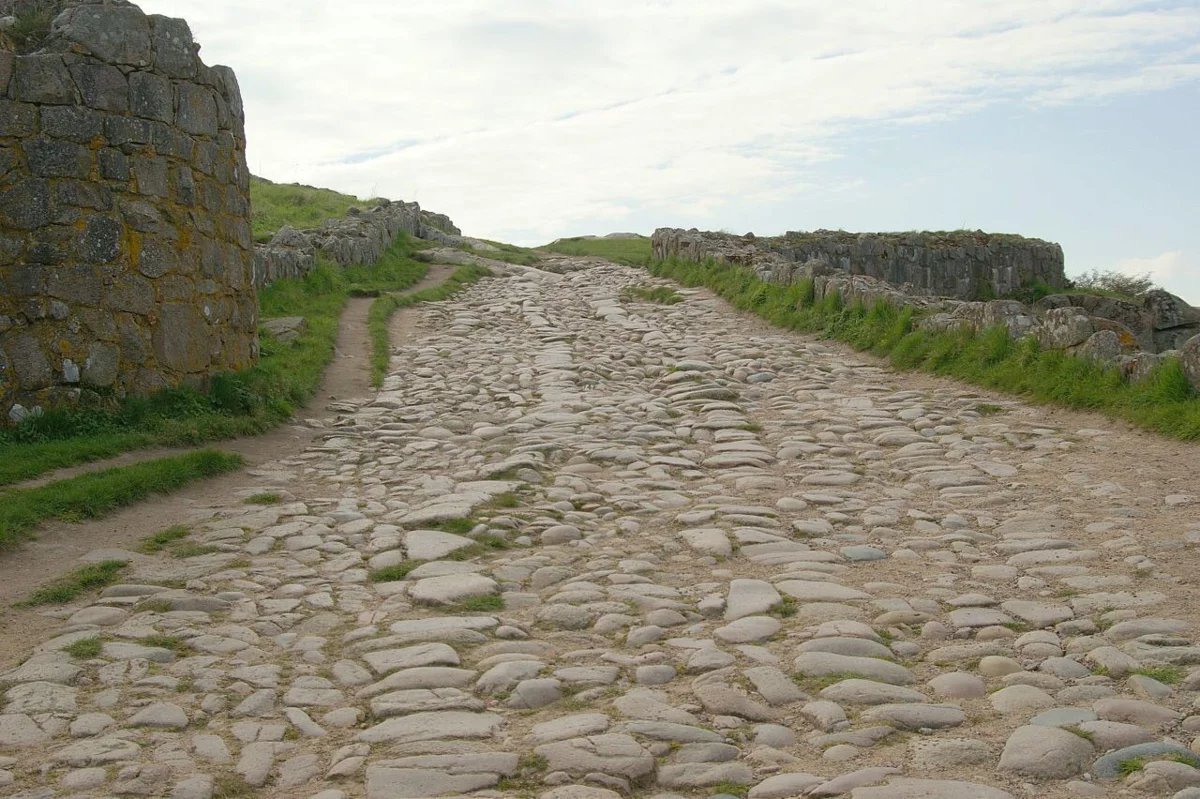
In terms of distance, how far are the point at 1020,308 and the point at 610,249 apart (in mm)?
20888

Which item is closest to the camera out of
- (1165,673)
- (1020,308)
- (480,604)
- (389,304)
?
(1165,673)

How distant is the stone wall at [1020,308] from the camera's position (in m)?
11.2

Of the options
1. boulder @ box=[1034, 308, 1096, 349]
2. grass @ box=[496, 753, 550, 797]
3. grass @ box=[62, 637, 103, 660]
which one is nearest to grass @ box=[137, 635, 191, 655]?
grass @ box=[62, 637, 103, 660]

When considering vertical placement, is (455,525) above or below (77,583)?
above

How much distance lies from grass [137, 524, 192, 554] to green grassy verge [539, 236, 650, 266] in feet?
70.3

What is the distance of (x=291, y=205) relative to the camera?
3019 cm

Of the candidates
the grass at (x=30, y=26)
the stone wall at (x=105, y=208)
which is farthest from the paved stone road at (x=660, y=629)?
the grass at (x=30, y=26)

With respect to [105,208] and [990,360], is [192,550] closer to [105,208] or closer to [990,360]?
[105,208]

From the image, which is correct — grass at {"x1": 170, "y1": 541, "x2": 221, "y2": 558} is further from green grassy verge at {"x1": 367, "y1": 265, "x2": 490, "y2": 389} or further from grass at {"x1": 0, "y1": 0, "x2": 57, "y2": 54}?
green grassy verge at {"x1": 367, "y1": 265, "x2": 490, "y2": 389}

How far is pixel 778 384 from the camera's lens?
13.4 meters

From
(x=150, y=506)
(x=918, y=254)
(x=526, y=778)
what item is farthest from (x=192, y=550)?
(x=918, y=254)

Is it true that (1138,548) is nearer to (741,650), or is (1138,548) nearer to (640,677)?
(741,650)

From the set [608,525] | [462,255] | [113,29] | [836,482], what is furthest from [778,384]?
[462,255]

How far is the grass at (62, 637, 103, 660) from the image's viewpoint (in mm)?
5551
